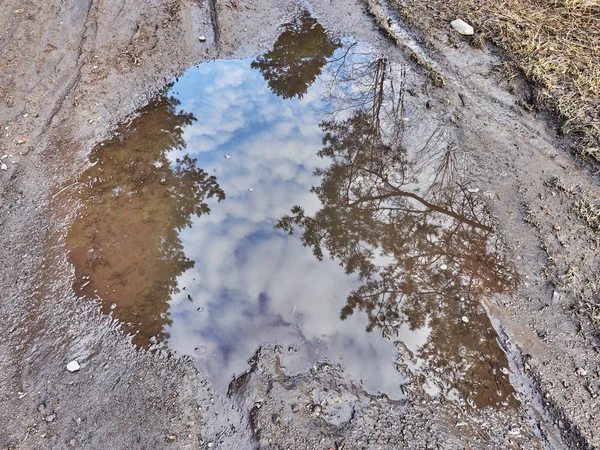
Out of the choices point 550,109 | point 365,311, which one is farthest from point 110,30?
point 550,109

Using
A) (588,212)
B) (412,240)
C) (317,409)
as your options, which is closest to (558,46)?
(588,212)

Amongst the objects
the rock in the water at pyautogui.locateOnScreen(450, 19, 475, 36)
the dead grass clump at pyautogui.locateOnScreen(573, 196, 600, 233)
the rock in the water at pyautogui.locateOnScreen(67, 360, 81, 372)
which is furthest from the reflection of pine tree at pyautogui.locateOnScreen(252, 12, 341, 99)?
the rock in the water at pyautogui.locateOnScreen(67, 360, 81, 372)

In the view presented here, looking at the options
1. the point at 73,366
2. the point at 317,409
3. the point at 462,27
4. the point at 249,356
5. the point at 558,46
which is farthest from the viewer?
the point at 462,27

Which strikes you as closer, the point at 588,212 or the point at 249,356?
the point at 249,356

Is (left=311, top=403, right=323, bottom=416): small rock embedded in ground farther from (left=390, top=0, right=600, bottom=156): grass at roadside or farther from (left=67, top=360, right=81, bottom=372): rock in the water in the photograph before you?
(left=390, top=0, right=600, bottom=156): grass at roadside

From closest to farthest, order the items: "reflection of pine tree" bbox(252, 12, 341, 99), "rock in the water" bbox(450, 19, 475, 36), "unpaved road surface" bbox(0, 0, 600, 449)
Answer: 1. "unpaved road surface" bbox(0, 0, 600, 449)
2. "reflection of pine tree" bbox(252, 12, 341, 99)
3. "rock in the water" bbox(450, 19, 475, 36)

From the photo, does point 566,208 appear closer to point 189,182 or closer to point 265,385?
point 265,385

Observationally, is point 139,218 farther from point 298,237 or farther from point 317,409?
point 317,409
